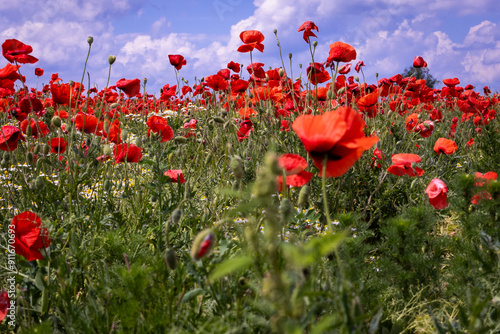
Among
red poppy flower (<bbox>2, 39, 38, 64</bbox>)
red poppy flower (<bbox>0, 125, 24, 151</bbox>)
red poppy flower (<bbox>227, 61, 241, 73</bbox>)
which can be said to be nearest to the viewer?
red poppy flower (<bbox>0, 125, 24, 151</bbox>)

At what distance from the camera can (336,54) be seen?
9.20 feet

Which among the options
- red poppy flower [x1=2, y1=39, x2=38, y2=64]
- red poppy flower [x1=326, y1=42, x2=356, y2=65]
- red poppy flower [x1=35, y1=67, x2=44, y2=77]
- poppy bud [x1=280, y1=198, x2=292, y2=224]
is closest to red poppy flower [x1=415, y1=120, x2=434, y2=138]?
red poppy flower [x1=326, y1=42, x2=356, y2=65]

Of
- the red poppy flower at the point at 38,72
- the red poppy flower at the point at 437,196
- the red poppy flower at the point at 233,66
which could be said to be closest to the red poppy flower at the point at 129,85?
the red poppy flower at the point at 233,66

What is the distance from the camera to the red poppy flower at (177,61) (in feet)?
13.5

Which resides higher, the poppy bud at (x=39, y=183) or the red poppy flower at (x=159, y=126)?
the red poppy flower at (x=159, y=126)

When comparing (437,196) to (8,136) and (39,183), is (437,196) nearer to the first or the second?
(39,183)

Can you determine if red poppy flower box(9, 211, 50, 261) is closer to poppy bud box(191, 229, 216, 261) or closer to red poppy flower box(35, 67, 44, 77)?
poppy bud box(191, 229, 216, 261)

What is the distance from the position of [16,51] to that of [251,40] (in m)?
1.62

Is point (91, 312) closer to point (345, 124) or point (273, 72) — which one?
point (345, 124)

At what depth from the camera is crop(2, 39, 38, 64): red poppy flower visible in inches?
108

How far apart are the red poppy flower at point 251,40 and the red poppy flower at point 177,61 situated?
3.60 feet

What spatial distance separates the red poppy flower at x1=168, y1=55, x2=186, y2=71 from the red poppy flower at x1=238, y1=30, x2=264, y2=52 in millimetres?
1097

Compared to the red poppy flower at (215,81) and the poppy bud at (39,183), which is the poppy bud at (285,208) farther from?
the red poppy flower at (215,81)

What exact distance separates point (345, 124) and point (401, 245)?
881 millimetres
